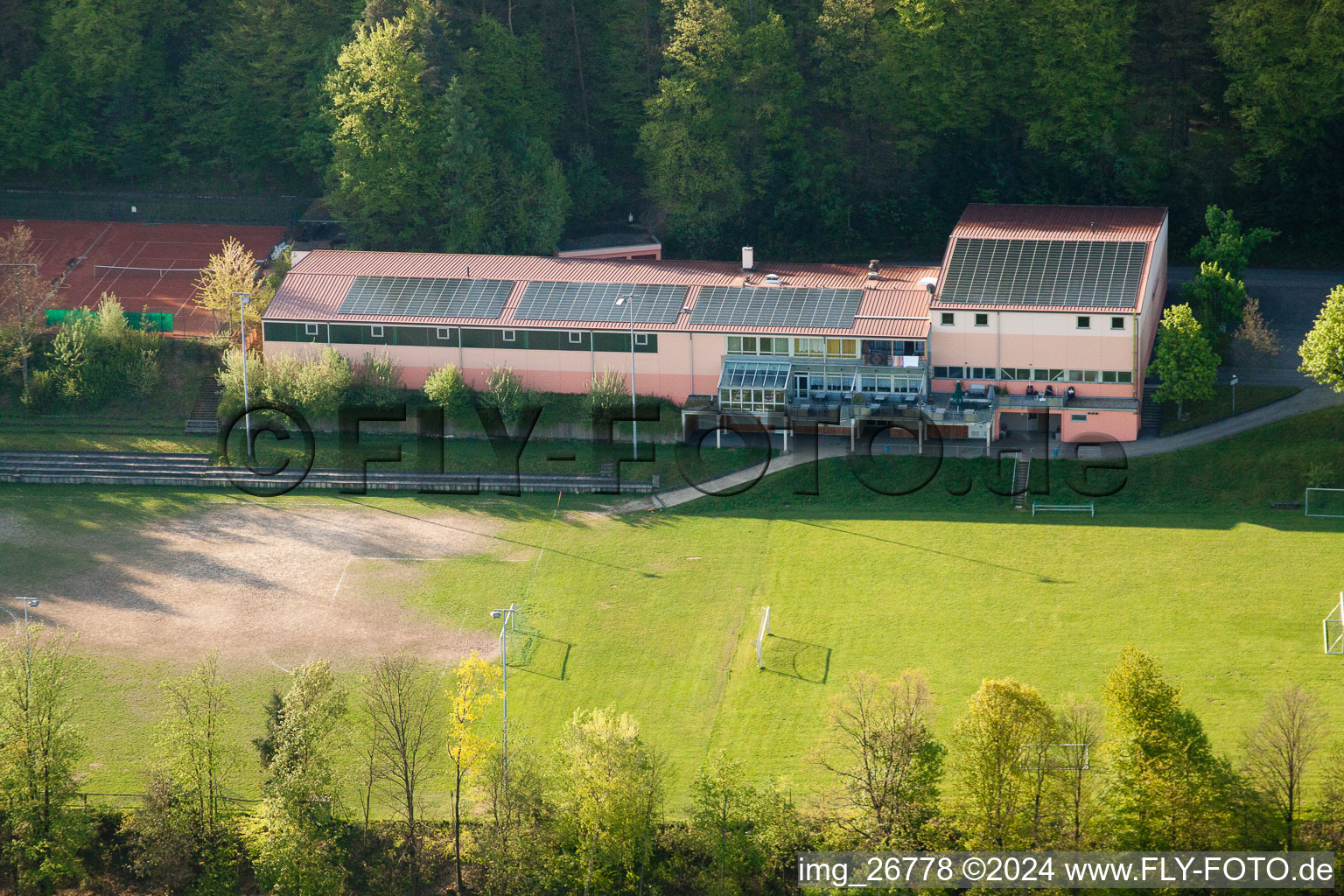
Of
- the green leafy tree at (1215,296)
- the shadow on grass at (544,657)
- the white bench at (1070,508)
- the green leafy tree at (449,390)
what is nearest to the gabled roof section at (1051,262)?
the green leafy tree at (1215,296)

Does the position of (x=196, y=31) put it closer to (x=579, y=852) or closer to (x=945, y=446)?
(x=945, y=446)

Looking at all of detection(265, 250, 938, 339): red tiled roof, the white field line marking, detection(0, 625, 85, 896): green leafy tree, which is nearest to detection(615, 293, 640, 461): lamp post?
detection(265, 250, 938, 339): red tiled roof

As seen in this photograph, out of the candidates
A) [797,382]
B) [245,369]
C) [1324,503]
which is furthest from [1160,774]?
[245,369]

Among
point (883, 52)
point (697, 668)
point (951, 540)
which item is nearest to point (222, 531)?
point (697, 668)

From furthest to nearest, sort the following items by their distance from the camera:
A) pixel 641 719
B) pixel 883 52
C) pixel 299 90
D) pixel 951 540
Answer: pixel 299 90
pixel 883 52
pixel 951 540
pixel 641 719

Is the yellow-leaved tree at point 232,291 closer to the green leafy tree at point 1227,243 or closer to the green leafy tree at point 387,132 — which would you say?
the green leafy tree at point 387,132

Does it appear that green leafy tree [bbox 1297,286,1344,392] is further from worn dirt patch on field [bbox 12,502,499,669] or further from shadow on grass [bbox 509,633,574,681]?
worn dirt patch on field [bbox 12,502,499,669]
